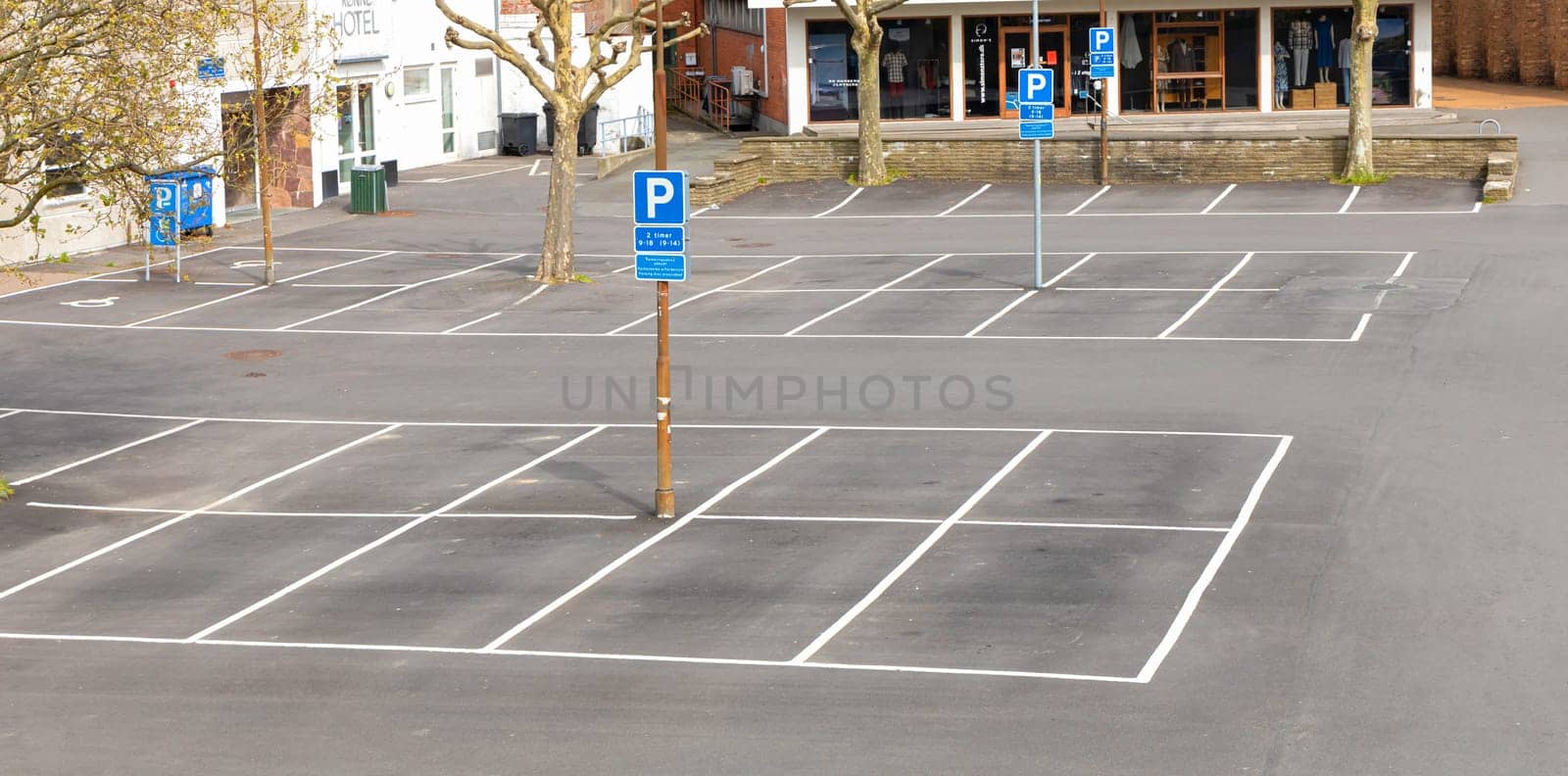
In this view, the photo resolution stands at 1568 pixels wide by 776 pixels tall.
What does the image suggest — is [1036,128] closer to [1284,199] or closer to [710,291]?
[710,291]

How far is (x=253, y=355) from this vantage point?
→ 85.8 feet

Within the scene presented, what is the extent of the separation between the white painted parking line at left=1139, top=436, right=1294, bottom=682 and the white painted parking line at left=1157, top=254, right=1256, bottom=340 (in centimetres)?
660

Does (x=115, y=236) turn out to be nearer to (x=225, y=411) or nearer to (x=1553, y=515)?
(x=225, y=411)

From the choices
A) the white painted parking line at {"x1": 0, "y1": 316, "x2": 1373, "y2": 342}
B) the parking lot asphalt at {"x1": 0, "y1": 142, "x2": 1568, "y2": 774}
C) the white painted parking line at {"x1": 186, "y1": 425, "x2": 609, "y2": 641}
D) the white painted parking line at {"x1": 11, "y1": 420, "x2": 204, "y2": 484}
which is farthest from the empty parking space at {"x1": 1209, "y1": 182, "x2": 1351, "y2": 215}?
the white painted parking line at {"x1": 11, "y1": 420, "x2": 204, "y2": 484}

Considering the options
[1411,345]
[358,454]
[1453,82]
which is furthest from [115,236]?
[1453,82]

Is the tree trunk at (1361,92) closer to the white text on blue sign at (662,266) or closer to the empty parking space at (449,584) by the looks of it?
the white text on blue sign at (662,266)

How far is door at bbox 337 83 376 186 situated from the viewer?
1763 inches

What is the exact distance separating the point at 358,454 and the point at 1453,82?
52.7 m

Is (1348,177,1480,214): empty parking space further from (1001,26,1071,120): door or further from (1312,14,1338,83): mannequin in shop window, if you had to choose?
(1001,26,1071,120): door

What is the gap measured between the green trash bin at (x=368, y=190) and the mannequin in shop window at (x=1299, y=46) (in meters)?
25.3

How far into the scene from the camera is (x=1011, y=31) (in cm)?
5134

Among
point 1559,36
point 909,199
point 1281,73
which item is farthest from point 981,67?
point 1559,36

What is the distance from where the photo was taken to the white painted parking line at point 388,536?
14.6 metres

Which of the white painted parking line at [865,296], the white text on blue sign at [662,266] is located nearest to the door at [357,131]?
the white painted parking line at [865,296]
